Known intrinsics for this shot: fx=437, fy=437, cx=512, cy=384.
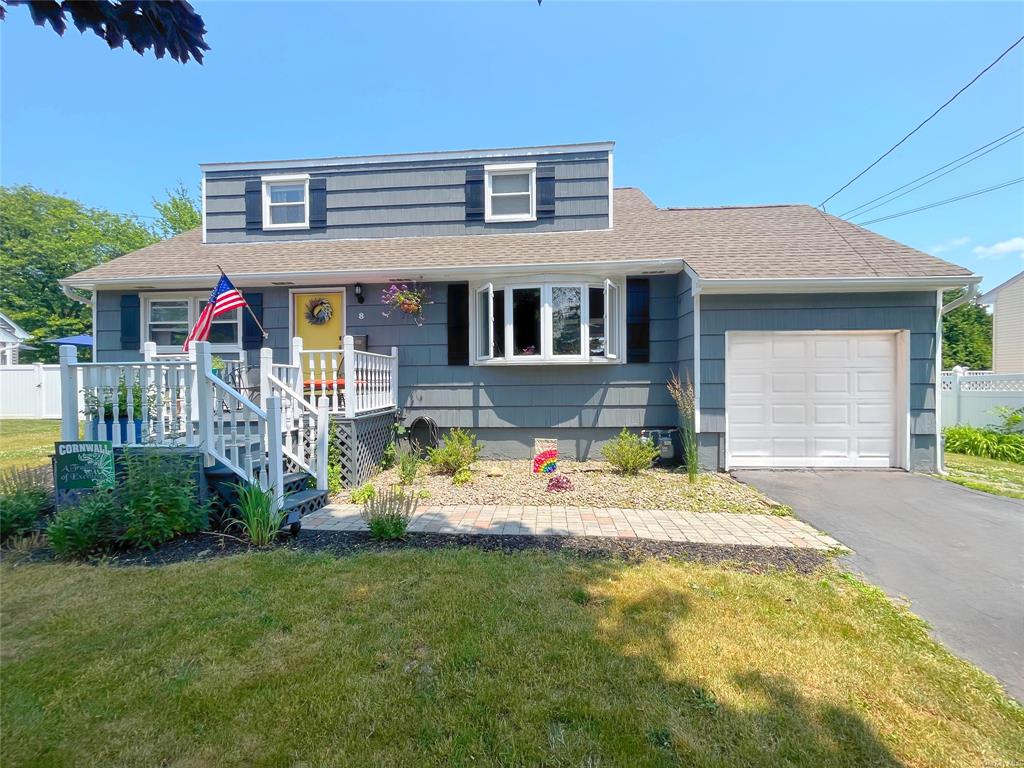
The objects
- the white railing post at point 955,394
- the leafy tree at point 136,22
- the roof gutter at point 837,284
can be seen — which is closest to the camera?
the leafy tree at point 136,22

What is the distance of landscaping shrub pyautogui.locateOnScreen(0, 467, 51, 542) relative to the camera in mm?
3863

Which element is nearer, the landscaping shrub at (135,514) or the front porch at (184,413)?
the landscaping shrub at (135,514)

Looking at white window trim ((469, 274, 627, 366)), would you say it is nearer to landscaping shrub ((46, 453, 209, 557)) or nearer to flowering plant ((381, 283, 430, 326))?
flowering plant ((381, 283, 430, 326))

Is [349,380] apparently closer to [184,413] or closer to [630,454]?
[184,413]

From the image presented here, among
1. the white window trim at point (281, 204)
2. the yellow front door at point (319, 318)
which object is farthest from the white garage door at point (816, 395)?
the white window trim at point (281, 204)

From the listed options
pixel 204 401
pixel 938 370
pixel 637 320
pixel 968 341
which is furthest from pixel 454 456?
pixel 968 341

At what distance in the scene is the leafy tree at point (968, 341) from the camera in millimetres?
23656

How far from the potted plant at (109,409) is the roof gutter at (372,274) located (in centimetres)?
348

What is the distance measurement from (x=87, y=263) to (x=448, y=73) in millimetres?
31564

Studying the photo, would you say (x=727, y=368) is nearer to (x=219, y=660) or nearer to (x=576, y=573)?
(x=576, y=573)

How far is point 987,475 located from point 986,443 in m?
2.57

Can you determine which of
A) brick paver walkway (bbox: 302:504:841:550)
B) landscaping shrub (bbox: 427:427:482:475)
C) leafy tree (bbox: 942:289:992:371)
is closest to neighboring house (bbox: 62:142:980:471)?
landscaping shrub (bbox: 427:427:482:475)

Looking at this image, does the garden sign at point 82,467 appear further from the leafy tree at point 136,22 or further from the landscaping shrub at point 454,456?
the landscaping shrub at point 454,456

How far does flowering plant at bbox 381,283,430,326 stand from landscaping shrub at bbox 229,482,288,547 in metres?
4.10
